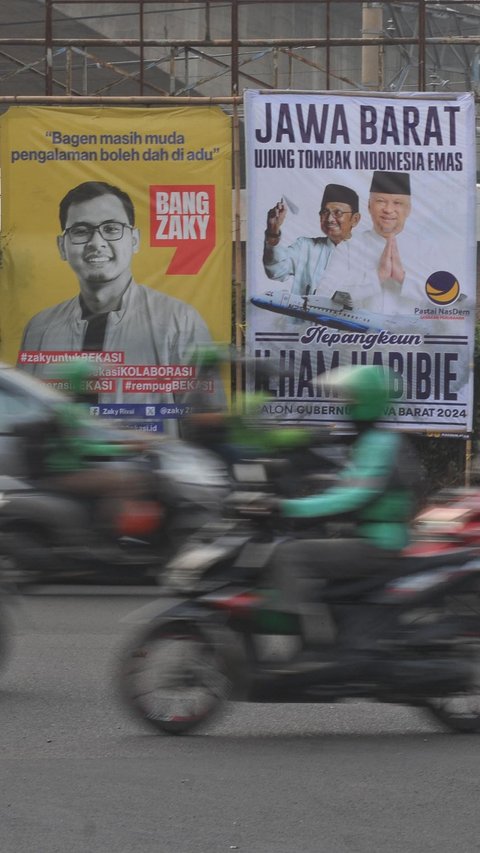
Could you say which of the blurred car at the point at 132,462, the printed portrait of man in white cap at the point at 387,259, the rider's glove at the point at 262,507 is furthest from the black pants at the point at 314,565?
the printed portrait of man in white cap at the point at 387,259

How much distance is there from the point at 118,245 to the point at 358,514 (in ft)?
28.8

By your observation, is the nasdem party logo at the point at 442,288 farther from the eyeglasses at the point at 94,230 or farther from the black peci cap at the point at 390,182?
the eyeglasses at the point at 94,230

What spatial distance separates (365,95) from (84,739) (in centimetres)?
948

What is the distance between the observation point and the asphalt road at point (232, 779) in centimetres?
439

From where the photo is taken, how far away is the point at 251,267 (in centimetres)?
1365

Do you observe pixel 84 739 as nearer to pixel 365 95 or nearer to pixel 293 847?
pixel 293 847

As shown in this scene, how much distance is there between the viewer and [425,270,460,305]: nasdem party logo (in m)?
13.7

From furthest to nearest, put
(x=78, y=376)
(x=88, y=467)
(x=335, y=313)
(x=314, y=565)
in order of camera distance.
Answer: (x=335, y=313)
(x=78, y=376)
(x=88, y=467)
(x=314, y=565)

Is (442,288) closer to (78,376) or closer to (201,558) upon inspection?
(78,376)

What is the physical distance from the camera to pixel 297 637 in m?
5.45

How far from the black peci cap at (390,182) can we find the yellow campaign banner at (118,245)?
153 centimetres

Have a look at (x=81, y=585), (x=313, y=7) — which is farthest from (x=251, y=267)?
(x=313, y=7)

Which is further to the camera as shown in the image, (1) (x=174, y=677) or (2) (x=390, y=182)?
(2) (x=390, y=182)

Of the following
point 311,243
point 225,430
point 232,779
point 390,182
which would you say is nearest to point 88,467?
point 225,430
